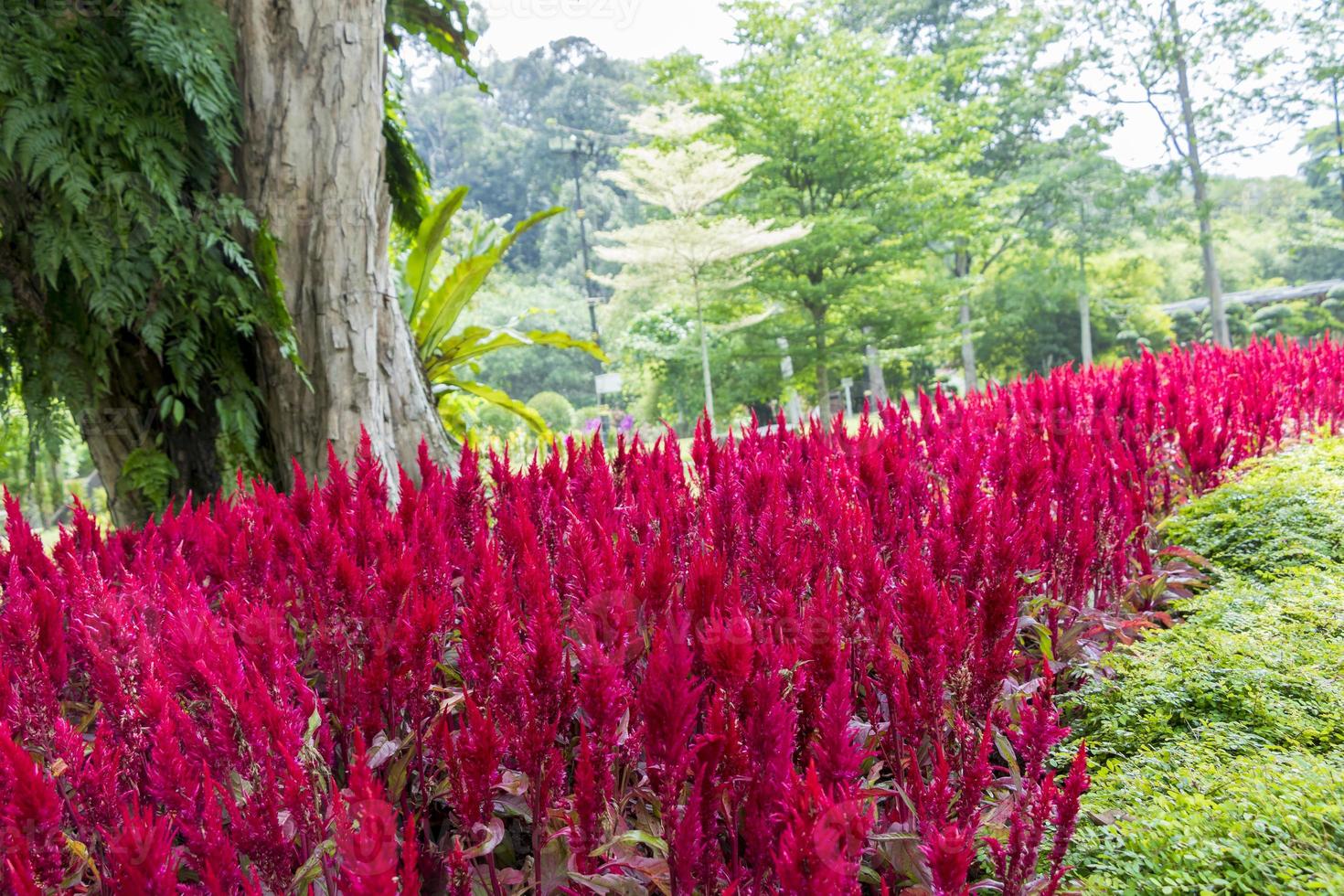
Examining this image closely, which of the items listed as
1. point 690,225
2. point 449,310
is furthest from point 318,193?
point 690,225

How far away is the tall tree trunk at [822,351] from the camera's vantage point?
66.2 feet

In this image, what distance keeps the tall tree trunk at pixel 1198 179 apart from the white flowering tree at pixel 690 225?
12.6 m

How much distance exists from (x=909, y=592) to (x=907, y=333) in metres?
20.8

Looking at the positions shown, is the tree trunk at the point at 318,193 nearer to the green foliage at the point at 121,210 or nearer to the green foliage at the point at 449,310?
the green foliage at the point at 121,210

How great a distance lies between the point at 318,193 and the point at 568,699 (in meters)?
3.10

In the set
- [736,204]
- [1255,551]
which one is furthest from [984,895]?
[736,204]

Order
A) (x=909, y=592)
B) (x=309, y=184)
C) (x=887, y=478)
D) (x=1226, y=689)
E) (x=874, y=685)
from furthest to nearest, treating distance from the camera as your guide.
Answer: (x=309, y=184), (x=887, y=478), (x=1226, y=689), (x=874, y=685), (x=909, y=592)

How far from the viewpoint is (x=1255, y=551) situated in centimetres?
252

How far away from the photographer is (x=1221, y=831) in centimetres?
119

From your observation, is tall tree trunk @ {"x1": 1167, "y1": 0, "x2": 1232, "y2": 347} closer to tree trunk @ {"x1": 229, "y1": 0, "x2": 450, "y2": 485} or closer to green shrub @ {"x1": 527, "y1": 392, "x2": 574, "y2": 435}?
green shrub @ {"x1": 527, "y1": 392, "x2": 574, "y2": 435}

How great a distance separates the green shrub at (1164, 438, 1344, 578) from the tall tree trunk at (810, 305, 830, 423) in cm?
1702

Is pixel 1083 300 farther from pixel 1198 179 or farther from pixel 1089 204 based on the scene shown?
pixel 1198 179

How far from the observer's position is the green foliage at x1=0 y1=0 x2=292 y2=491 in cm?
303

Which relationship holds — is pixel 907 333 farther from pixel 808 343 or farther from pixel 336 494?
pixel 336 494
